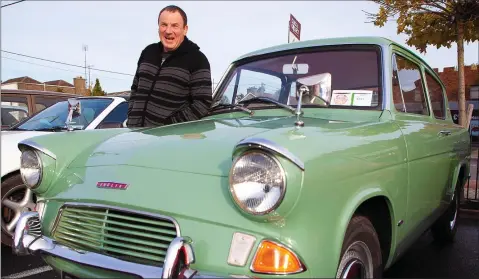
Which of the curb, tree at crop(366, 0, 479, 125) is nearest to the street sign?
tree at crop(366, 0, 479, 125)

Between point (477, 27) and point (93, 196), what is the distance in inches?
262

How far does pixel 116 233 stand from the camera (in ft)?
6.13

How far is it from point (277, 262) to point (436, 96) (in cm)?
303

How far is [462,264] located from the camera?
3637 millimetres

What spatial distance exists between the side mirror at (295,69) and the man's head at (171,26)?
2.96 feet

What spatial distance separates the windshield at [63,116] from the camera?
459 cm

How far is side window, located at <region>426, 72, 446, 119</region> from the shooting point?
12.0ft

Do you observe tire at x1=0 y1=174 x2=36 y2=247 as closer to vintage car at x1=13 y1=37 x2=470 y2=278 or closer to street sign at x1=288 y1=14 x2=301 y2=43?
vintage car at x1=13 y1=37 x2=470 y2=278

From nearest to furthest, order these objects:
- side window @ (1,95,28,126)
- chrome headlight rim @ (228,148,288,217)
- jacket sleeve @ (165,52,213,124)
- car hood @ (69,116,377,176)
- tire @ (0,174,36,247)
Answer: chrome headlight rim @ (228,148,288,217) → car hood @ (69,116,377,176) → jacket sleeve @ (165,52,213,124) → tire @ (0,174,36,247) → side window @ (1,95,28,126)

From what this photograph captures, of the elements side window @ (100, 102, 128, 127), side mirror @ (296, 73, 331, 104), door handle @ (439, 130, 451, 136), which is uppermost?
side mirror @ (296, 73, 331, 104)

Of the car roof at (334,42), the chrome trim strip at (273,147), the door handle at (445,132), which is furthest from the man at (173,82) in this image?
the door handle at (445,132)

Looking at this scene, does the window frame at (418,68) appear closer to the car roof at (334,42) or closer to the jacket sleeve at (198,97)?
the car roof at (334,42)

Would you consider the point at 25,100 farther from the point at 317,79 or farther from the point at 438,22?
the point at 438,22

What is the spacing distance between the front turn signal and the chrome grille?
14.6 inches
